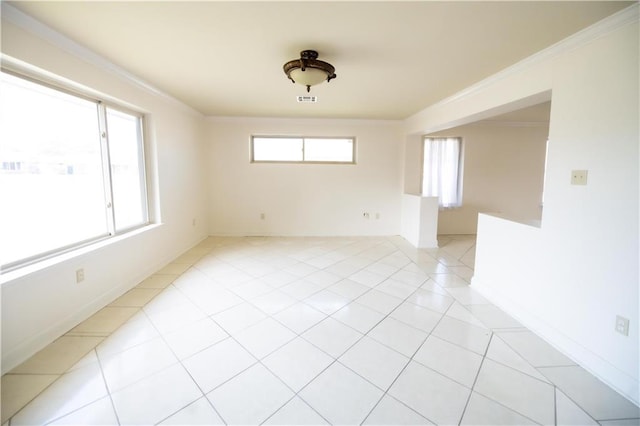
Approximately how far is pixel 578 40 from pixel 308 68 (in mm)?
1968

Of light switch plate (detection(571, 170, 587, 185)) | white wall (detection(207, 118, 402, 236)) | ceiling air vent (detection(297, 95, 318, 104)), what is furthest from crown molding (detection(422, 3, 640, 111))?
white wall (detection(207, 118, 402, 236))

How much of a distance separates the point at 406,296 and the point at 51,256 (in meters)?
3.26

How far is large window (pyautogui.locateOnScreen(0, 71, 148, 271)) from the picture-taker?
188 cm

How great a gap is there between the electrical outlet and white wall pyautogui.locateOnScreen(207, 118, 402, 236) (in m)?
3.83

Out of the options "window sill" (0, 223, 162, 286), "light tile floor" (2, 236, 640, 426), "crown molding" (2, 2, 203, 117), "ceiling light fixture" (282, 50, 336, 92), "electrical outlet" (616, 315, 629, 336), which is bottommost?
"light tile floor" (2, 236, 640, 426)

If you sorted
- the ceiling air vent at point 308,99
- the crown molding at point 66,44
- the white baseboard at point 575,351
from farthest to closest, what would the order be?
the ceiling air vent at point 308,99, the crown molding at point 66,44, the white baseboard at point 575,351

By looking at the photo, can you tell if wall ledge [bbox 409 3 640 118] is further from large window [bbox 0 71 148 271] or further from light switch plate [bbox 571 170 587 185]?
large window [bbox 0 71 148 271]

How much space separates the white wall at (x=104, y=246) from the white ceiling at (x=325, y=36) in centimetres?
21

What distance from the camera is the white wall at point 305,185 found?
5.08m

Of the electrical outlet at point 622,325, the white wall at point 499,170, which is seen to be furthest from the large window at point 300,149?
the electrical outlet at point 622,325

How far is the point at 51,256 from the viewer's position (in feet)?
7.12

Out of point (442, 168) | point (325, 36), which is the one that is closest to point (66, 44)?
point (325, 36)

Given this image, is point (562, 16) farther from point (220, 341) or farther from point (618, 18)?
point (220, 341)

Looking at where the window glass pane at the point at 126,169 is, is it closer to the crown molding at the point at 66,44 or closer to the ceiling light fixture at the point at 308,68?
the crown molding at the point at 66,44
